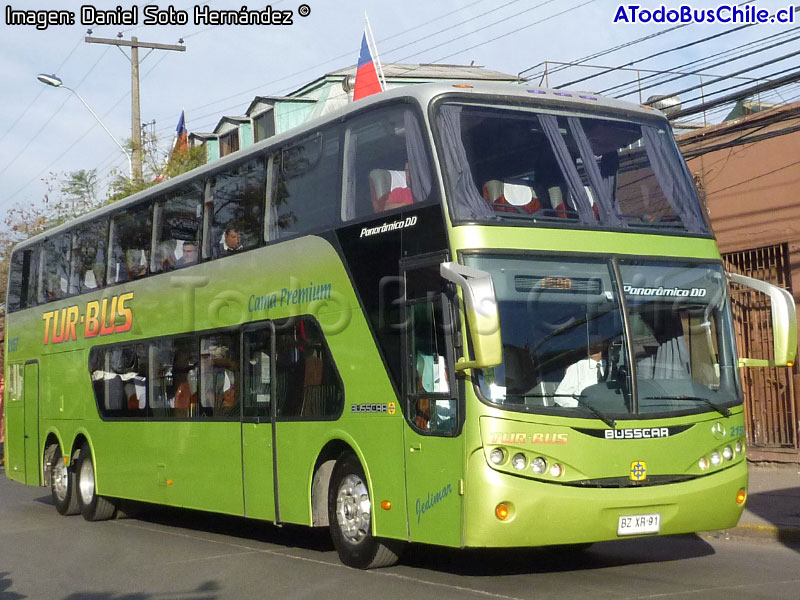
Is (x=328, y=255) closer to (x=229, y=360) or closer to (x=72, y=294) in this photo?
(x=229, y=360)

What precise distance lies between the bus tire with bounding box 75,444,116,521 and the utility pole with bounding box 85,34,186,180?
15017 mm

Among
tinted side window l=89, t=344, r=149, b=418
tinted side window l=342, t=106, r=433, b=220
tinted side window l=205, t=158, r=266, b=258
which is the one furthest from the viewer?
tinted side window l=89, t=344, r=149, b=418

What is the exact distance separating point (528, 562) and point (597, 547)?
1287 mm

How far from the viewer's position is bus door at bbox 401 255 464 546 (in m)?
8.72

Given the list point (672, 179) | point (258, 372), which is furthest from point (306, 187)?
point (672, 179)

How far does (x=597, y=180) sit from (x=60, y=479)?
→ 1094 centimetres

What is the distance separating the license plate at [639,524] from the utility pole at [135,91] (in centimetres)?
2376

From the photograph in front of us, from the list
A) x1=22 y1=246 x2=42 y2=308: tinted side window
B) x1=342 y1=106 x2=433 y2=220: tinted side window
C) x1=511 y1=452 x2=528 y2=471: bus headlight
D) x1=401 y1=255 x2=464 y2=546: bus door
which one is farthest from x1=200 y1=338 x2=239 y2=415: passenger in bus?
x1=22 y1=246 x2=42 y2=308: tinted side window

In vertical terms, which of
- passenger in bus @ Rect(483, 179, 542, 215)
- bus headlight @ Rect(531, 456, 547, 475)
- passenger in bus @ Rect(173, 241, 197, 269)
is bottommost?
bus headlight @ Rect(531, 456, 547, 475)

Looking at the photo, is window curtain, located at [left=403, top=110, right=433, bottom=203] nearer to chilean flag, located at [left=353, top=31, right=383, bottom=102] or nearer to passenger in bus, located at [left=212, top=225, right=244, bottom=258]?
passenger in bus, located at [left=212, top=225, right=244, bottom=258]

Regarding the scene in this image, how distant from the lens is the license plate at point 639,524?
865 cm

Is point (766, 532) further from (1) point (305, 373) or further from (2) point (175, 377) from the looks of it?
(2) point (175, 377)

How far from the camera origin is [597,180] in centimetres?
952

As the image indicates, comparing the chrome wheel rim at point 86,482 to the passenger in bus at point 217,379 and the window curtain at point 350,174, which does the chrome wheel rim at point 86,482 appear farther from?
the window curtain at point 350,174
